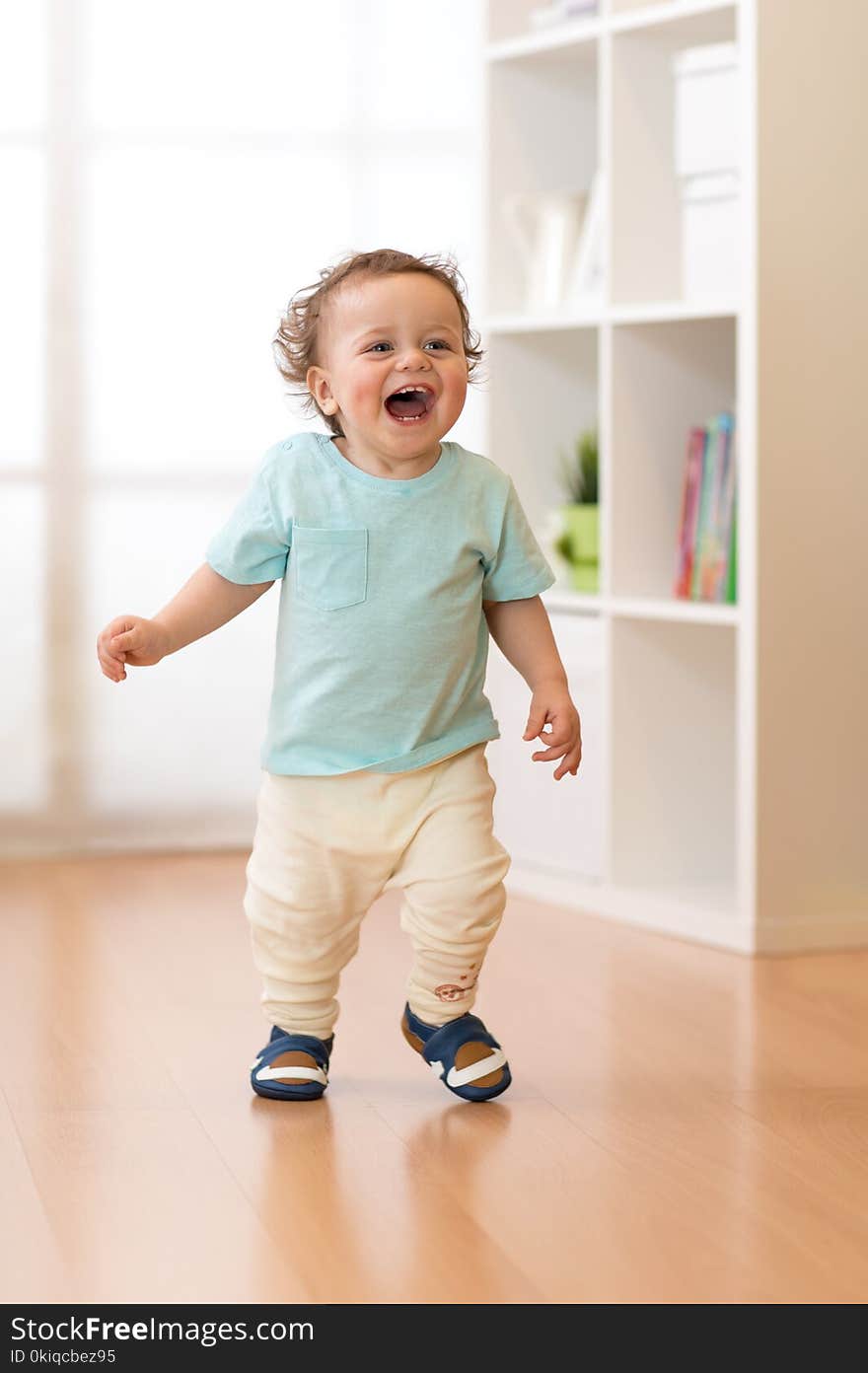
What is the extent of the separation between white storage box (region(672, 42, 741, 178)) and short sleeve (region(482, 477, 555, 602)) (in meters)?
0.84

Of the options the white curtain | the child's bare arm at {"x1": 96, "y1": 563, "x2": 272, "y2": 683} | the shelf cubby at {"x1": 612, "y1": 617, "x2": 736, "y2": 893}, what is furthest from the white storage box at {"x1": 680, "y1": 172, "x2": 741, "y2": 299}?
the child's bare arm at {"x1": 96, "y1": 563, "x2": 272, "y2": 683}

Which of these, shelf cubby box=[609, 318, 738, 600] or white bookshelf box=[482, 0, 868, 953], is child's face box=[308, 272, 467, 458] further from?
shelf cubby box=[609, 318, 738, 600]

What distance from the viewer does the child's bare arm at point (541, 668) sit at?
1.75 metres

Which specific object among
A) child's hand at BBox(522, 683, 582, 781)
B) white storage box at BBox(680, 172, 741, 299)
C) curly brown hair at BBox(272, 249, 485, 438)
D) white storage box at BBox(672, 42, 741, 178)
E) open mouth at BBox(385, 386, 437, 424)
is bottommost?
child's hand at BBox(522, 683, 582, 781)

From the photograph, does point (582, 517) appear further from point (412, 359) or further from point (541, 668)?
point (412, 359)

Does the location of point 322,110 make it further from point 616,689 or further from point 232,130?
point 616,689

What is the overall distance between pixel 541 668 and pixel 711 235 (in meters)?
0.91

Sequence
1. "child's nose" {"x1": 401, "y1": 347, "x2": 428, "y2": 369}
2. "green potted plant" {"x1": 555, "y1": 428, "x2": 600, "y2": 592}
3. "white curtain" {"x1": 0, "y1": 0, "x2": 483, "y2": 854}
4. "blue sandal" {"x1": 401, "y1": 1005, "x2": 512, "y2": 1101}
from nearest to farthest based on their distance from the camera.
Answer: "child's nose" {"x1": 401, "y1": 347, "x2": 428, "y2": 369} → "blue sandal" {"x1": 401, "y1": 1005, "x2": 512, "y2": 1101} → "green potted plant" {"x1": 555, "y1": 428, "x2": 600, "y2": 592} → "white curtain" {"x1": 0, "y1": 0, "x2": 483, "y2": 854}

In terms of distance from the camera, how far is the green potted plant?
8.91 ft

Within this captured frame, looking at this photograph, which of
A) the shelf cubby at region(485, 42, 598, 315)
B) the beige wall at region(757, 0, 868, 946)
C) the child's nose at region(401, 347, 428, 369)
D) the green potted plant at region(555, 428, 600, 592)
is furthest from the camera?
the shelf cubby at region(485, 42, 598, 315)

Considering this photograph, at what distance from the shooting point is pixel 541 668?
5.88ft
